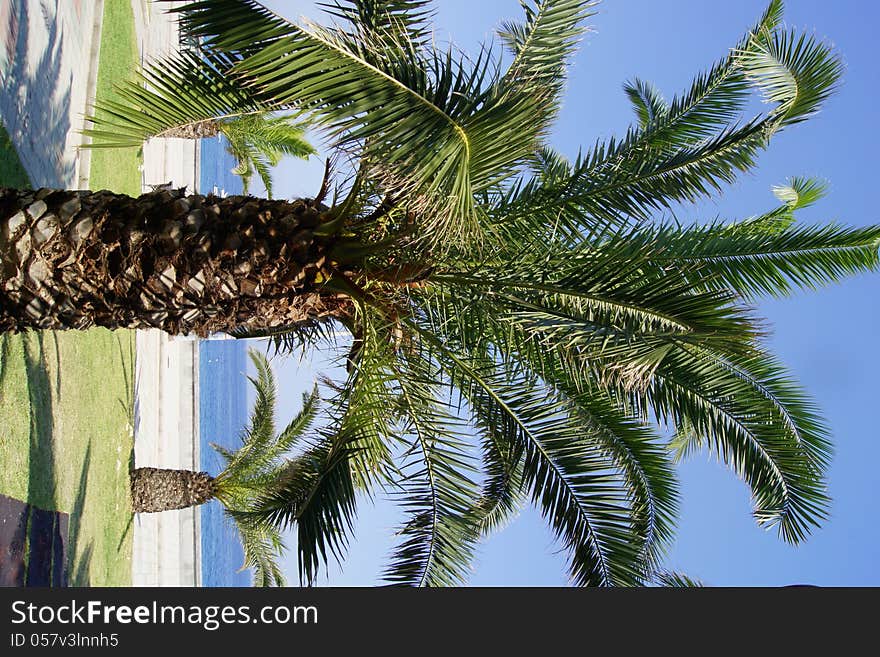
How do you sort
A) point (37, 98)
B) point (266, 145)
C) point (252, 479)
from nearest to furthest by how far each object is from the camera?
point (37, 98) < point (252, 479) < point (266, 145)

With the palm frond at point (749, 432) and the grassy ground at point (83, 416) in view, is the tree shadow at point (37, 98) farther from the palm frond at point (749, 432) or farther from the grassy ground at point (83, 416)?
the palm frond at point (749, 432)

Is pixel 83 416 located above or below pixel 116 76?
below

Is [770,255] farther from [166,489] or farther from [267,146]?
[166,489]

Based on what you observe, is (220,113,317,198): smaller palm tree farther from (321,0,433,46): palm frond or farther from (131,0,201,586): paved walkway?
(321,0,433,46): palm frond

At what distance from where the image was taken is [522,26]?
19.4ft

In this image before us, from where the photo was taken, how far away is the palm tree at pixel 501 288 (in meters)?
4.91

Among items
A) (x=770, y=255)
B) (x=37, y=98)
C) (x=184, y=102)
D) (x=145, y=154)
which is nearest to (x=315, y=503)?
(x=184, y=102)

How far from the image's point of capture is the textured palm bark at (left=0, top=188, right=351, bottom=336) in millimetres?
4918

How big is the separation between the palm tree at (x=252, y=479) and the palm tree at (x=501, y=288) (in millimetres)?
4099

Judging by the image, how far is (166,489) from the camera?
11.1 meters

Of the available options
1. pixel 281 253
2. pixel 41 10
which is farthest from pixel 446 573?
pixel 41 10

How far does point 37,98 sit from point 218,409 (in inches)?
425

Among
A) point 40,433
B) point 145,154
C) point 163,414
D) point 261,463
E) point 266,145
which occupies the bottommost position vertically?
point 40,433

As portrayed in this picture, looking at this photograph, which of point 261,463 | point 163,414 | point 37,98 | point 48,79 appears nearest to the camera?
point 37,98
